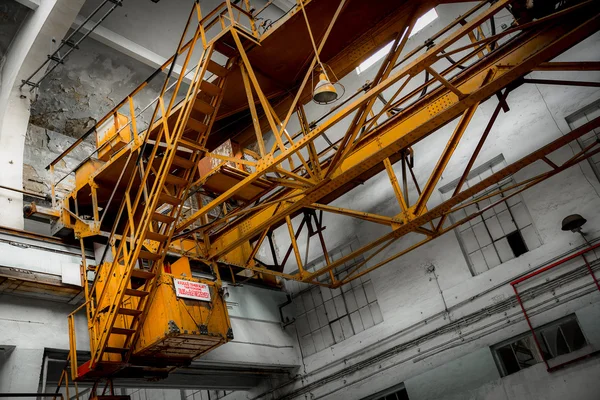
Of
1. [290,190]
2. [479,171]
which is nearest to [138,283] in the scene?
[290,190]

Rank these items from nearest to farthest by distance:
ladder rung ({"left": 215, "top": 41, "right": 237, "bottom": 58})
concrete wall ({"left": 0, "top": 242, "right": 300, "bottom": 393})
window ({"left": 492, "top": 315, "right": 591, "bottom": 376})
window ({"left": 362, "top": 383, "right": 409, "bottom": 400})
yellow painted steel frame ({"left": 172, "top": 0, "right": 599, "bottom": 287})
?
yellow painted steel frame ({"left": 172, "top": 0, "right": 599, "bottom": 287}) < ladder rung ({"left": 215, "top": 41, "right": 237, "bottom": 58}) < concrete wall ({"left": 0, "top": 242, "right": 300, "bottom": 393}) < window ({"left": 492, "top": 315, "right": 591, "bottom": 376}) < window ({"left": 362, "top": 383, "right": 409, "bottom": 400})

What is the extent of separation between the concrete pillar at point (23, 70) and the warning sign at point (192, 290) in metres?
5.83

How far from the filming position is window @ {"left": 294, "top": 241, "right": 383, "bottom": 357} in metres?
15.8

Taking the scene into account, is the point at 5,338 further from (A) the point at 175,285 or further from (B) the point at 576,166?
(B) the point at 576,166

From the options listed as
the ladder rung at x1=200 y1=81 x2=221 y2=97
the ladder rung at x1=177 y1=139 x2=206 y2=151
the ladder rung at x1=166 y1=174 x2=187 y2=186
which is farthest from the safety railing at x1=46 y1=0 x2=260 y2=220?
the ladder rung at x1=166 y1=174 x2=187 y2=186

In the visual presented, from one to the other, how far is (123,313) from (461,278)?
842 cm

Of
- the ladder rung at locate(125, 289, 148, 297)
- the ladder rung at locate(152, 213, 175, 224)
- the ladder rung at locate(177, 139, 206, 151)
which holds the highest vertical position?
the ladder rung at locate(177, 139, 206, 151)

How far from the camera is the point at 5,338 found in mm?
11188

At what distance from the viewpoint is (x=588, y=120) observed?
12.9 meters

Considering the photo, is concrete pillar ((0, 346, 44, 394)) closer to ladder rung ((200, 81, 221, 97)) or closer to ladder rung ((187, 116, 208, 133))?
ladder rung ((187, 116, 208, 133))

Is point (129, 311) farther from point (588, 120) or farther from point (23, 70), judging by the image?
point (588, 120)

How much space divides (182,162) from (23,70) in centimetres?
763

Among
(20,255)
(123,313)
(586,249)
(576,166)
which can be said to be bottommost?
(586,249)

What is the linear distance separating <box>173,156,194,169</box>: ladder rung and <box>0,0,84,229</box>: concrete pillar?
5.65 m
